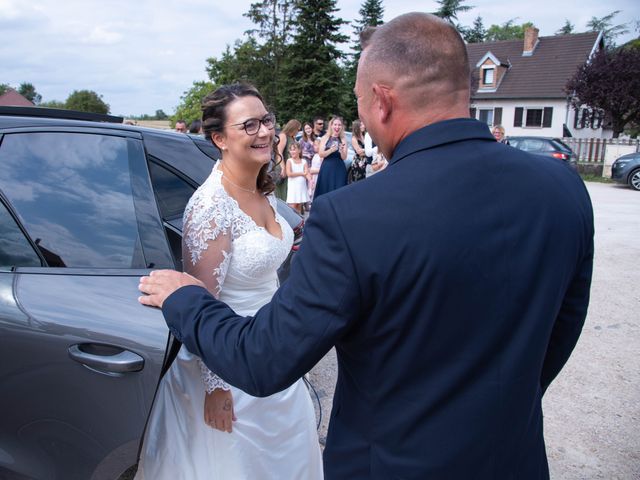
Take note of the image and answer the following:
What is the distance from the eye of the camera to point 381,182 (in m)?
1.09

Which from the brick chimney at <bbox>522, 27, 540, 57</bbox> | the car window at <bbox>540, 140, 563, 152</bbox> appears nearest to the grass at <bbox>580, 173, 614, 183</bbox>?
the car window at <bbox>540, 140, 563, 152</bbox>

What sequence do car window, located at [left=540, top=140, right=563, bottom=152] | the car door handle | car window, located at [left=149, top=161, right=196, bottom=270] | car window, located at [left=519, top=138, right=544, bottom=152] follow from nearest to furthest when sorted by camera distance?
1. the car door handle
2. car window, located at [left=149, top=161, right=196, bottom=270]
3. car window, located at [left=540, top=140, right=563, bottom=152]
4. car window, located at [left=519, top=138, right=544, bottom=152]

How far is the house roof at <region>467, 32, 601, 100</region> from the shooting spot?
35.5 metres

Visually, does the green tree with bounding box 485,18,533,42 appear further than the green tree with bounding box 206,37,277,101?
Yes

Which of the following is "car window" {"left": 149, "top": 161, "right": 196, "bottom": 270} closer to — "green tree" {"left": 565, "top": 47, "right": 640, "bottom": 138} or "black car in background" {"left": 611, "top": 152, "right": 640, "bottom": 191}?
"black car in background" {"left": 611, "top": 152, "right": 640, "bottom": 191}

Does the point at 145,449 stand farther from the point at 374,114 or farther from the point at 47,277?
the point at 374,114

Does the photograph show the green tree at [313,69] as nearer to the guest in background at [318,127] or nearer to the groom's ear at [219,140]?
the guest in background at [318,127]

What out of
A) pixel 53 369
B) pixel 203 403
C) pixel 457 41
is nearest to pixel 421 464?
pixel 457 41

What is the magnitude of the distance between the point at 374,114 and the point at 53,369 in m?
1.39

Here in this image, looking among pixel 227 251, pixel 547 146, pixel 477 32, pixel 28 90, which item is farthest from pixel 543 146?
pixel 28 90

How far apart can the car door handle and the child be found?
7421 mm

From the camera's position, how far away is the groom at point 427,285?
1049mm

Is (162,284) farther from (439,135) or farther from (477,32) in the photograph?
(477,32)

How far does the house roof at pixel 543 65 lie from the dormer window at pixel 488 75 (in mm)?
694
